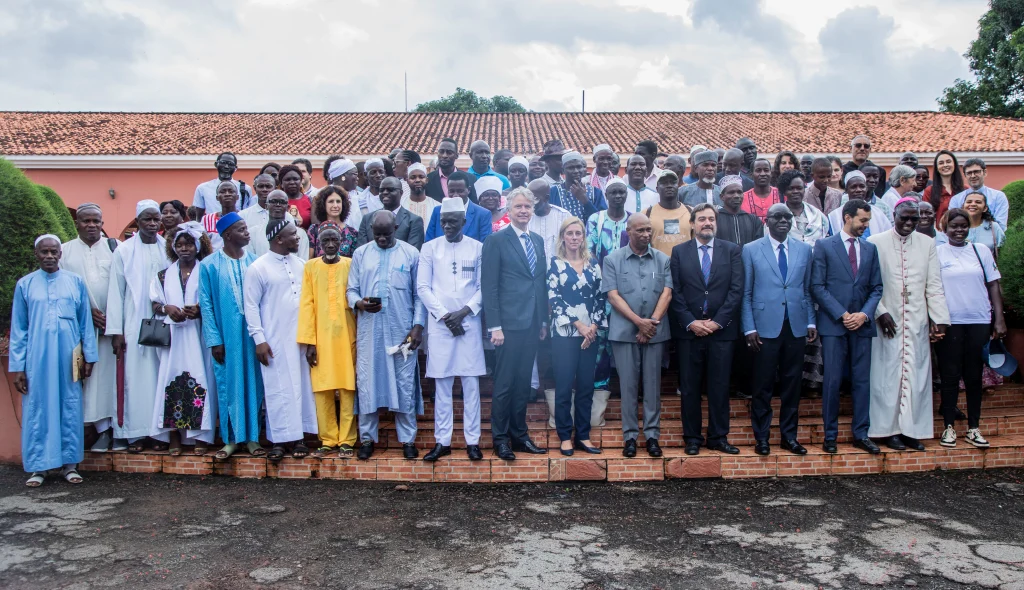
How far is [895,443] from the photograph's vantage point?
654 cm

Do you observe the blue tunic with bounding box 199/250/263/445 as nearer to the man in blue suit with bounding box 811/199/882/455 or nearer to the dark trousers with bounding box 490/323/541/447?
the dark trousers with bounding box 490/323/541/447

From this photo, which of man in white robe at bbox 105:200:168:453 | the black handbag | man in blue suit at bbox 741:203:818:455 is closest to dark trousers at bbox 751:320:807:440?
man in blue suit at bbox 741:203:818:455

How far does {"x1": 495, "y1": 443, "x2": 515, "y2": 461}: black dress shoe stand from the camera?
619cm

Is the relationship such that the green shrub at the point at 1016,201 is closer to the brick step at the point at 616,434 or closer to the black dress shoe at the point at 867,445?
the brick step at the point at 616,434

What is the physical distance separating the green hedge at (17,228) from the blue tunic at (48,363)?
796mm

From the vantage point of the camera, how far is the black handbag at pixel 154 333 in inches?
253

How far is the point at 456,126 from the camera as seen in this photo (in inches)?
1083

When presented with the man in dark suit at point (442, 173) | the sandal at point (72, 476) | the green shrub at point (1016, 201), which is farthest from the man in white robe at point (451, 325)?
the green shrub at point (1016, 201)

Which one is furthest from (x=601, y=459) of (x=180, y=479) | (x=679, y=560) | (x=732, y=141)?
(x=732, y=141)

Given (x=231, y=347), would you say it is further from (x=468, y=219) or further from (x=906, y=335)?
(x=906, y=335)

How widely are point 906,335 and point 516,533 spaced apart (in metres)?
3.83

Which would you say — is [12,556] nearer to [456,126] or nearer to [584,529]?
[584,529]

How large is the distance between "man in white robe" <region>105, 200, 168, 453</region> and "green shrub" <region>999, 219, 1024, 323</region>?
7.78m

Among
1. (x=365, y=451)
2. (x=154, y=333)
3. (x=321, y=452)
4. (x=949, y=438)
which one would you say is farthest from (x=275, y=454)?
(x=949, y=438)
